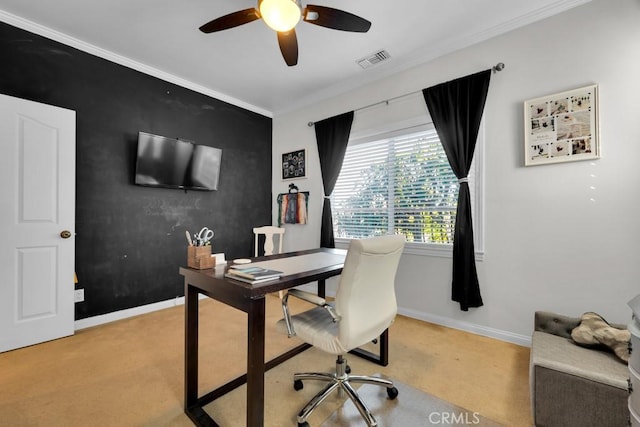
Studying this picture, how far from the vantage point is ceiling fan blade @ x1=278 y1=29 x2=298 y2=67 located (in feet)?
6.70

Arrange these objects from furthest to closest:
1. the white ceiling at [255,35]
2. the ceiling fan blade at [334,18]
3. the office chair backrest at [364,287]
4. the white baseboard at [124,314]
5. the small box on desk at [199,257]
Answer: the white baseboard at [124,314]
the white ceiling at [255,35]
the ceiling fan blade at [334,18]
the small box on desk at [199,257]
the office chair backrest at [364,287]

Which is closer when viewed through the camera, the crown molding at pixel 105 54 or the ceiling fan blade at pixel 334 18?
the ceiling fan blade at pixel 334 18

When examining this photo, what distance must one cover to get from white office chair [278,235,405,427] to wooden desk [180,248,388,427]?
0.79 feet

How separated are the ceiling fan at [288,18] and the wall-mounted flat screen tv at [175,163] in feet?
5.15

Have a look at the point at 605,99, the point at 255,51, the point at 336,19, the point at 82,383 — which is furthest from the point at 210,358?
the point at 605,99

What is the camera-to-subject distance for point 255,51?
113 inches

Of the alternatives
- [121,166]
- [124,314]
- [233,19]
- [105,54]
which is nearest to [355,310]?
[233,19]

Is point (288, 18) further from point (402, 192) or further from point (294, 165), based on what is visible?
point (294, 165)

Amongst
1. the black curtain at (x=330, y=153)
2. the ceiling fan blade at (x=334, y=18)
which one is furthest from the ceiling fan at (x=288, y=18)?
the black curtain at (x=330, y=153)

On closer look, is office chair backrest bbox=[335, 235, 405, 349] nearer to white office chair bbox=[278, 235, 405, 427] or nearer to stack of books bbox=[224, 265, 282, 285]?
white office chair bbox=[278, 235, 405, 427]

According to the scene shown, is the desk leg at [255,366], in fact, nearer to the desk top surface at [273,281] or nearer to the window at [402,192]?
the desk top surface at [273,281]

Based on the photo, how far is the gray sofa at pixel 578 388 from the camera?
4.19ft

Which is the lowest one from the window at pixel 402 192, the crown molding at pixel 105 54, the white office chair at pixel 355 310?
the white office chair at pixel 355 310

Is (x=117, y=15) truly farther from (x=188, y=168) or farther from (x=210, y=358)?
(x=210, y=358)
